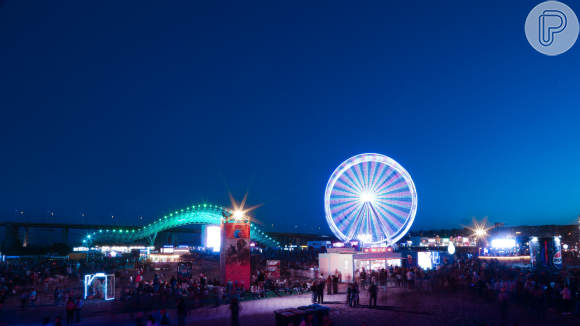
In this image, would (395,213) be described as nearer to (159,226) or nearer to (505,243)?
(505,243)

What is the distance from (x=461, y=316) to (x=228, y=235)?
50.3 ft

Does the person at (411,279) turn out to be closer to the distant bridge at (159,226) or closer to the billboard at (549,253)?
the billboard at (549,253)

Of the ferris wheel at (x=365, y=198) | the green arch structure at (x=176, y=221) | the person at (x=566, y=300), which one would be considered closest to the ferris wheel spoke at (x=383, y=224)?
the ferris wheel at (x=365, y=198)

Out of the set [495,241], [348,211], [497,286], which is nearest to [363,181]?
[348,211]

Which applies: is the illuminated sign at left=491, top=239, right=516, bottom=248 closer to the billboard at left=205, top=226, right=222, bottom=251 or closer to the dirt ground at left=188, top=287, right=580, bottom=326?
the billboard at left=205, top=226, right=222, bottom=251

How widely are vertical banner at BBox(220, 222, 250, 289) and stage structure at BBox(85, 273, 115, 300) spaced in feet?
22.1

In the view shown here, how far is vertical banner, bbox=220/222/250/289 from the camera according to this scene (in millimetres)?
26016

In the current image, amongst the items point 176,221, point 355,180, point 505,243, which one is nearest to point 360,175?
point 355,180

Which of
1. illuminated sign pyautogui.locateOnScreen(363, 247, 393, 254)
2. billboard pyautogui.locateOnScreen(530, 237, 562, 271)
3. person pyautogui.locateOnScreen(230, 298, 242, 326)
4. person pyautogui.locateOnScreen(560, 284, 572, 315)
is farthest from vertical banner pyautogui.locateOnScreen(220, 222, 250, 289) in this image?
billboard pyautogui.locateOnScreen(530, 237, 562, 271)

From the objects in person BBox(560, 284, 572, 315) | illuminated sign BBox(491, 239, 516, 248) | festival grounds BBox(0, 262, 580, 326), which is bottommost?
illuminated sign BBox(491, 239, 516, 248)

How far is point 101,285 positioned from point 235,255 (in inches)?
318

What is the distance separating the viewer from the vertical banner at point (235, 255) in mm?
26016

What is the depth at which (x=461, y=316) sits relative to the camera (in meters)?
16.0

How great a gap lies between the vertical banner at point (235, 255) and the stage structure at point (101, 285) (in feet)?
22.1
